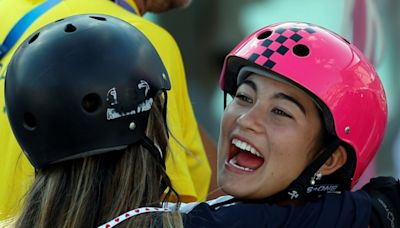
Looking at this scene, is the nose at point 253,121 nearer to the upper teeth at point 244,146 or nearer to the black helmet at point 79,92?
the upper teeth at point 244,146

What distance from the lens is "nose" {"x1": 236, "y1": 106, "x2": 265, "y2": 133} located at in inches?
117

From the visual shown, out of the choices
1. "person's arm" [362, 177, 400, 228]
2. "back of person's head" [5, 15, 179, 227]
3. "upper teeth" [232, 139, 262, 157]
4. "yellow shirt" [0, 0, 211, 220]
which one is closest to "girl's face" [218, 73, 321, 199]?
"upper teeth" [232, 139, 262, 157]

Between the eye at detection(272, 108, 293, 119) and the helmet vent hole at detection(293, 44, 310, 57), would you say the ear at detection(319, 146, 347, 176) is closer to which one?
the eye at detection(272, 108, 293, 119)

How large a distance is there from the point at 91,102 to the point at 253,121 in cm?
60

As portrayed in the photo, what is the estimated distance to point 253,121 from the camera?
2988mm

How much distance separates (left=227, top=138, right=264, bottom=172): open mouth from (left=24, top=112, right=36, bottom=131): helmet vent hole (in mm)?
719

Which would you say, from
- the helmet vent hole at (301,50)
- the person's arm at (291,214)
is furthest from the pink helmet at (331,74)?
the person's arm at (291,214)

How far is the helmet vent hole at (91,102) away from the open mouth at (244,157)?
59 cm

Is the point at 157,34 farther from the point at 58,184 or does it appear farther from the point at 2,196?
the point at 58,184

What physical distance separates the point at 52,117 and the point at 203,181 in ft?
5.15

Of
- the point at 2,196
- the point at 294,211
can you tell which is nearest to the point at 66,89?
the point at 294,211

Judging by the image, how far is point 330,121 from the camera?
302 cm

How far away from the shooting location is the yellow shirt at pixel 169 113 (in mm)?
3578

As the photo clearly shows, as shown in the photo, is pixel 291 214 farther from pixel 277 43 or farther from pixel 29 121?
pixel 29 121
